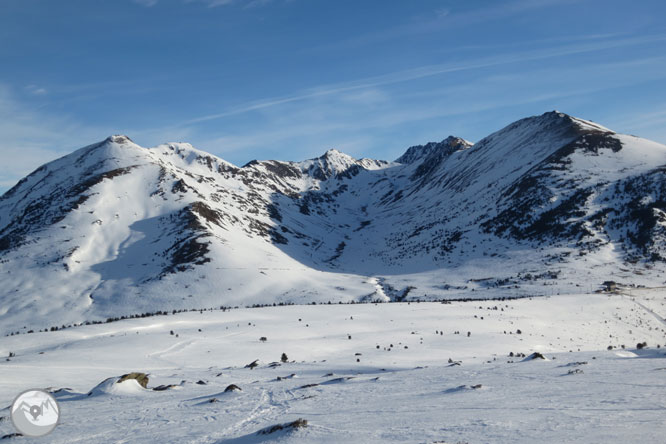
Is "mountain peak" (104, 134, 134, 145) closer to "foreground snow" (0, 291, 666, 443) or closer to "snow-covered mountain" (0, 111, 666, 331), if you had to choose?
"snow-covered mountain" (0, 111, 666, 331)

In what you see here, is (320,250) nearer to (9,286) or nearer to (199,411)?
(9,286)

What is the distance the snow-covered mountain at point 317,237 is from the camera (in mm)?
69812

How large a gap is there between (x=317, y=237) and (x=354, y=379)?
386ft

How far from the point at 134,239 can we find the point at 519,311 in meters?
80.3

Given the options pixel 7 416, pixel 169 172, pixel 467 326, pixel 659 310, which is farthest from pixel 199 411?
pixel 169 172

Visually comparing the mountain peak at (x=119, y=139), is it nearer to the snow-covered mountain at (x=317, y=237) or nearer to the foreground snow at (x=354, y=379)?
the snow-covered mountain at (x=317, y=237)

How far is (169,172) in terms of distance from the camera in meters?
130

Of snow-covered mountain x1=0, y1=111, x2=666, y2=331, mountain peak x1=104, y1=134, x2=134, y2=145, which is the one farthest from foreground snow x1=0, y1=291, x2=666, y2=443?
mountain peak x1=104, y1=134, x2=134, y2=145

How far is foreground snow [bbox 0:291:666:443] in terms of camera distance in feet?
31.2

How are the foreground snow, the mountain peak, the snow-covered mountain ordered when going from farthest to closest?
the mountain peak → the snow-covered mountain → the foreground snow

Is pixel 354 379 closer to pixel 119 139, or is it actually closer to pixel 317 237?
pixel 317 237

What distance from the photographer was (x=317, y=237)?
13462 cm

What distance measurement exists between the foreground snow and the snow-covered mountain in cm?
2970

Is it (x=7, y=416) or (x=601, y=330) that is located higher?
(x=7, y=416)
